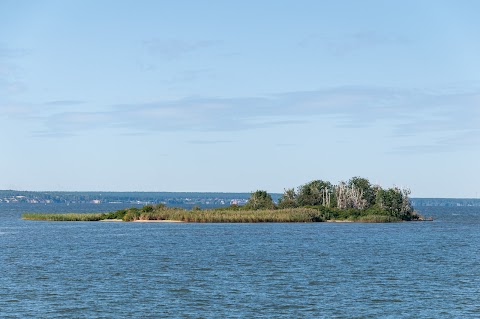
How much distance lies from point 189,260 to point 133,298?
28.0 m

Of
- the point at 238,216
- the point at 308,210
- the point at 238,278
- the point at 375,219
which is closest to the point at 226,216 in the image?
the point at 238,216

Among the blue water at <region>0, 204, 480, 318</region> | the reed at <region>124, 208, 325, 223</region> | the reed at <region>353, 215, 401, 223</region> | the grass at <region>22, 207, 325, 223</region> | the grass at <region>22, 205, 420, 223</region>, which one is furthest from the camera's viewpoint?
the reed at <region>353, 215, 401, 223</region>

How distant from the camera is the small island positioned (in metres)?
176

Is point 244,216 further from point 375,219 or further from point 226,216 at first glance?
point 375,219

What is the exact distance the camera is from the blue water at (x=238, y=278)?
51625mm

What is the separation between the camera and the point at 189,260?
83750mm

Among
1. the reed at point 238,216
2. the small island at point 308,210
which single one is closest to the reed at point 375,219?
the small island at point 308,210

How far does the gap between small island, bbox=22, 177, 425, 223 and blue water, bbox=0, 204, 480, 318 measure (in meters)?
59.6

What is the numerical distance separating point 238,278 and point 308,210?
112 m

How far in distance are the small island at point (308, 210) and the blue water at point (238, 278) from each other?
5964 cm

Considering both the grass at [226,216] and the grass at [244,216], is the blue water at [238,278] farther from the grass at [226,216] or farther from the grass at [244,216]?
the grass at [244,216]

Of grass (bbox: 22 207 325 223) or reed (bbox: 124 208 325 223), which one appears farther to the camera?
grass (bbox: 22 207 325 223)

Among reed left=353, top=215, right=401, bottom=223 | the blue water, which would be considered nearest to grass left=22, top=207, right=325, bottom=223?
reed left=353, top=215, right=401, bottom=223

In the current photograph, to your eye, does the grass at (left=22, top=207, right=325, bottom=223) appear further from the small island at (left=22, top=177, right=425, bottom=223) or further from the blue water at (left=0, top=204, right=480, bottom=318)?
the blue water at (left=0, top=204, right=480, bottom=318)
